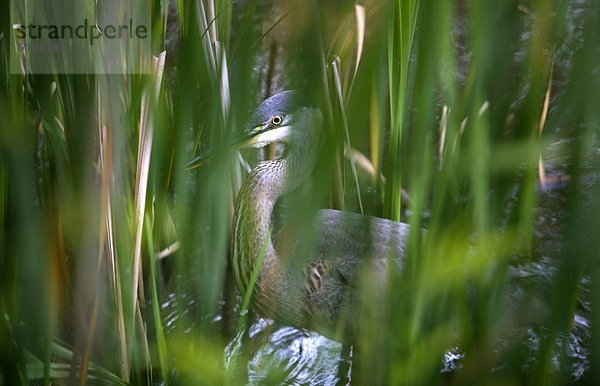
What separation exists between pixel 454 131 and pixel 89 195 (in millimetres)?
514

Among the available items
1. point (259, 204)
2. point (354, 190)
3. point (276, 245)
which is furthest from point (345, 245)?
point (354, 190)

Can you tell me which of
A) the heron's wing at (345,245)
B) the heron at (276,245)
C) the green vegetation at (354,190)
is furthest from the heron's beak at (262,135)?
the green vegetation at (354,190)

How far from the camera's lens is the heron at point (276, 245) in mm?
1664

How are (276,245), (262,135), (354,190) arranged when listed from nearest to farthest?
1. (354,190)
2. (276,245)
3. (262,135)

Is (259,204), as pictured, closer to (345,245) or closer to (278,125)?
(278,125)

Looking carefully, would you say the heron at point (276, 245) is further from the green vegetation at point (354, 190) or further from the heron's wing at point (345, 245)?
the green vegetation at point (354, 190)

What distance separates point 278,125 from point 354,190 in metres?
1.13

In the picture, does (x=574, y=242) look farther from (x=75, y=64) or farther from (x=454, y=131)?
(x=75, y=64)

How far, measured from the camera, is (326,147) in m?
0.58

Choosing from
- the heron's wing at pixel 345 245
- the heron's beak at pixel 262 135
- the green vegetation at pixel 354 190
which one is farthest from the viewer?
the heron's beak at pixel 262 135

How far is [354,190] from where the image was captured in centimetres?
84

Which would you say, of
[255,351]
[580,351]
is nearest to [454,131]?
[580,351]

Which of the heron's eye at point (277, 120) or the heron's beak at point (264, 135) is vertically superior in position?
the heron's eye at point (277, 120)

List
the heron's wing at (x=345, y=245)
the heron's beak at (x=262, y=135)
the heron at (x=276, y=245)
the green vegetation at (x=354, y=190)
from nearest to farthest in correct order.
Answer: the green vegetation at (x=354, y=190) → the heron's wing at (x=345, y=245) → the heron at (x=276, y=245) → the heron's beak at (x=262, y=135)
